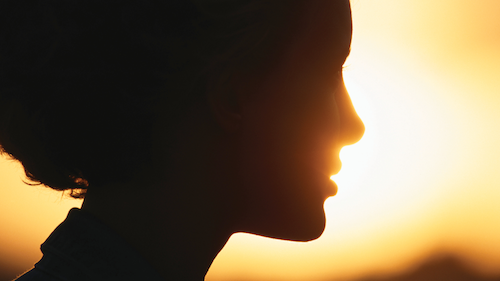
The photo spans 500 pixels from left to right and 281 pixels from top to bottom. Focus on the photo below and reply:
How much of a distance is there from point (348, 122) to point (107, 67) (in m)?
A: 1.05

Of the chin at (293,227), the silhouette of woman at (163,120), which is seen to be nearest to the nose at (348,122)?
the silhouette of woman at (163,120)

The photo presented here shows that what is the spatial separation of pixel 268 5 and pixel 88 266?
44.4 inches

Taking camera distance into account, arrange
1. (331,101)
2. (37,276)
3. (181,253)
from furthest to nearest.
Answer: (331,101) < (181,253) < (37,276)

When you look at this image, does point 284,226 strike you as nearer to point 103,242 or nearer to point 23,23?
point 103,242

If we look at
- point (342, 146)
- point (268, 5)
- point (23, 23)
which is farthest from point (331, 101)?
point (23, 23)

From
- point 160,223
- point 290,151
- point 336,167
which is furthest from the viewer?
point 336,167

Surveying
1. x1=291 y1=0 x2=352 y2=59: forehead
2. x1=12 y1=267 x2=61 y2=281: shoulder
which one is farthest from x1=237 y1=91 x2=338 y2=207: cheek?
x1=12 y1=267 x2=61 y2=281: shoulder

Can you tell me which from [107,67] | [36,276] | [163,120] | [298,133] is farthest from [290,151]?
[36,276]

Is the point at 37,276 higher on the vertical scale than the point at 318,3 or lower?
lower

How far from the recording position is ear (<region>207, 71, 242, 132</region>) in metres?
1.50

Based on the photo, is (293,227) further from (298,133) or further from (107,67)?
(107,67)

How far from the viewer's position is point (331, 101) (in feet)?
5.78

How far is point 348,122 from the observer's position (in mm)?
1847

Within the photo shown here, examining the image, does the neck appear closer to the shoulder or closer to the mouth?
the shoulder
